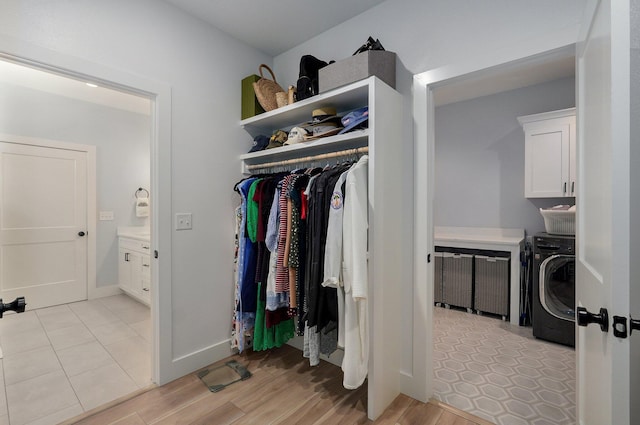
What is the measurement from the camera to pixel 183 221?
83.8 inches

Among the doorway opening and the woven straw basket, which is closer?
the doorway opening

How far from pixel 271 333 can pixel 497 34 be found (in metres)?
2.34

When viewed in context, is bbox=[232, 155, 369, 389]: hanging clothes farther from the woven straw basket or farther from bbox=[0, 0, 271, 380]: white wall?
the woven straw basket

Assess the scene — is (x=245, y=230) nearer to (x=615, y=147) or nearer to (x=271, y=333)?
(x=271, y=333)

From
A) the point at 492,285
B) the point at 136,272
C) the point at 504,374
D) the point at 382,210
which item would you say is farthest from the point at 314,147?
the point at 136,272

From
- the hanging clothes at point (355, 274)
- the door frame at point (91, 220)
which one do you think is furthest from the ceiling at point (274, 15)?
the door frame at point (91, 220)

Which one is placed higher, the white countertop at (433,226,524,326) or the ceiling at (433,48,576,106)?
the ceiling at (433,48,576,106)

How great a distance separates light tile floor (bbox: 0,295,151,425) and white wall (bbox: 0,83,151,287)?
3.20 feet

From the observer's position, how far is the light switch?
210cm

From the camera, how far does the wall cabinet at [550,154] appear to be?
9.59 feet

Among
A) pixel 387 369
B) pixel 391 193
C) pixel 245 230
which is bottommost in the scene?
pixel 387 369

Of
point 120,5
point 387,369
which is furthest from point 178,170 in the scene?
point 387,369

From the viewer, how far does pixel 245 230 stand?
220cm

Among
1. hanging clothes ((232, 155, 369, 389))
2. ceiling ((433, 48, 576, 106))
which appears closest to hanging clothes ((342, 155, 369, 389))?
hanging clothes ((232, 155, 369, 389))
